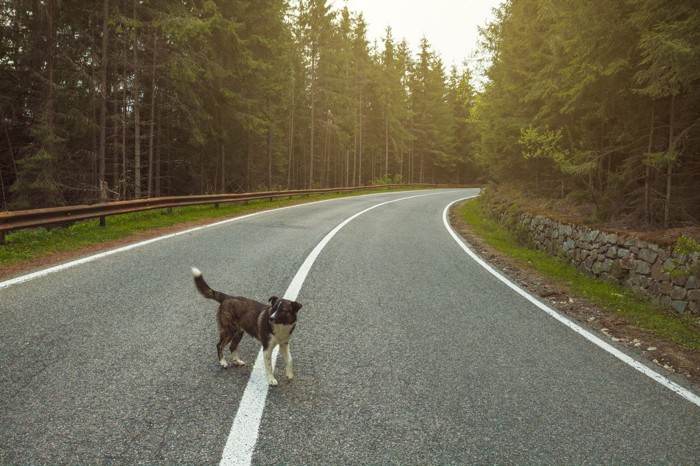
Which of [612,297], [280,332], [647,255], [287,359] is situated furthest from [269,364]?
[647,255]

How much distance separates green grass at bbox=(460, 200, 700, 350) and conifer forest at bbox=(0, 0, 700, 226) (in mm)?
2136

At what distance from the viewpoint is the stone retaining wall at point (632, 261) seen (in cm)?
654

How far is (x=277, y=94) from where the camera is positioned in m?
27.8

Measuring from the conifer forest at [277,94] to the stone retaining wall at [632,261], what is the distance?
1.23m

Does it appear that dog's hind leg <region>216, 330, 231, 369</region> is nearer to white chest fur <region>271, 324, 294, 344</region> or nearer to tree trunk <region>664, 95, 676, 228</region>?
white chest fur <region>271, 324, 294, 344</region>

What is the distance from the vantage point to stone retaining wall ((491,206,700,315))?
257 inches

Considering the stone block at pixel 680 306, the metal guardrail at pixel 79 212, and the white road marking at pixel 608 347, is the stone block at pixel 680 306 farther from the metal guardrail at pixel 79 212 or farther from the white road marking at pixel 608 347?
the metal guardrail at pixel 79 212

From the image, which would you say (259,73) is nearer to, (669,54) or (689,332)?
(669,54)

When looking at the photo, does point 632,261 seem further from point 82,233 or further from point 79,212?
point 79,212

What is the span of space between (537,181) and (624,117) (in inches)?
318

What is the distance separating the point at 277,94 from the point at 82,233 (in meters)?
19.9

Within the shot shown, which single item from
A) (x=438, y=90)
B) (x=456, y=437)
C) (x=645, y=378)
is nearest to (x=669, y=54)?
(x=645, y=378)

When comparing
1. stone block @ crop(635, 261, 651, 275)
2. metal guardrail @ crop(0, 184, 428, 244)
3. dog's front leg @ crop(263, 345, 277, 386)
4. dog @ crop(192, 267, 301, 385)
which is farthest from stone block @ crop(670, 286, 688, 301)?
metal guardrail @ crop(0, 184, 428, 244)

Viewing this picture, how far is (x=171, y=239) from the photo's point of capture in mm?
→ 10219
